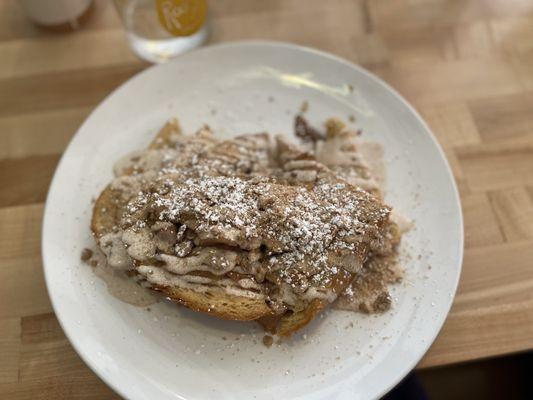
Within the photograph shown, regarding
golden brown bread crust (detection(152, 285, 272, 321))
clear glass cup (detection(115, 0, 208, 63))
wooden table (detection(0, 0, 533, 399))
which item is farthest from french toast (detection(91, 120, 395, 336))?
clear glass cup (detection(115, 0, 208, 63))

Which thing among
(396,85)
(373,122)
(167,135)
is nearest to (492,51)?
(396,85)

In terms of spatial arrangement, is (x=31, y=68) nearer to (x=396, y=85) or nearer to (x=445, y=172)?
(x=396, y=85)

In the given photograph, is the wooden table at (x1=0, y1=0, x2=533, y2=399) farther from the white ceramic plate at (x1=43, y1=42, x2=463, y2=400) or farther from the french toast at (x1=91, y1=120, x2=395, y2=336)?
the french toast at (x1=91, y1=120, x2=395, y2=336)

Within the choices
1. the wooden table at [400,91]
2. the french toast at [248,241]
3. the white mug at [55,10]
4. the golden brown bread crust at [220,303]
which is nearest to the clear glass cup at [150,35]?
the wooden table at [400,91]

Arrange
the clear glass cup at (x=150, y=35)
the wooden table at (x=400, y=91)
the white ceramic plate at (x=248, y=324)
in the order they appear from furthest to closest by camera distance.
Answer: the clear glass cup at (x=150, y=35), the wooden table at (x=400, y=91), the white ceramic plate at (x=248, y=324)

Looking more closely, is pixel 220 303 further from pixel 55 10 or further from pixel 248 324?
pixel 55 10

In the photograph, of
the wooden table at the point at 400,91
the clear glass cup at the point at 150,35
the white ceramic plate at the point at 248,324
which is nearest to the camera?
the white ceramic plate at the point at 248,324

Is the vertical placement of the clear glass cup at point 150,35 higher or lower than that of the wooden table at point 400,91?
higher

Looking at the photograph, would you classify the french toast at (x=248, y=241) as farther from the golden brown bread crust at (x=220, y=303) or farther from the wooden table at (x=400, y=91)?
the wooden table at (x=400, y=91)

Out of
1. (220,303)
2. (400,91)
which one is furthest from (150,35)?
(220,303)
